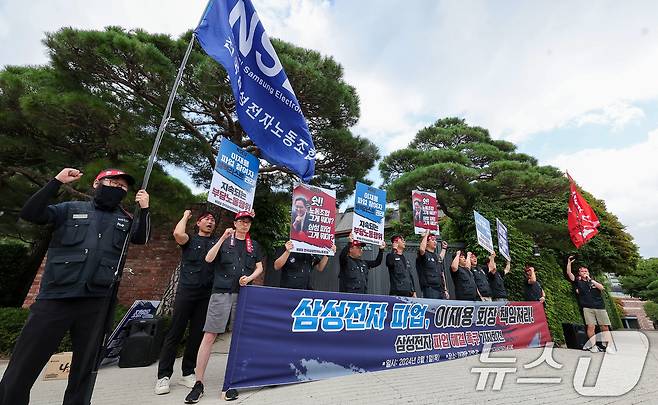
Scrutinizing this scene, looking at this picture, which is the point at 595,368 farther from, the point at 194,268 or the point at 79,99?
the point at 79,99

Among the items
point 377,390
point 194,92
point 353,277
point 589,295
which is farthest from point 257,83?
point 589,295

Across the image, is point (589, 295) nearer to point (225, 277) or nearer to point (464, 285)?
point (464, 285)

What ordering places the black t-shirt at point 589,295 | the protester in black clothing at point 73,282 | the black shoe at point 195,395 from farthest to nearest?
1. the black t-shirt at point 589,295
2. the black shoe at point 195,395
3. the protester in black clothing at point 73,282

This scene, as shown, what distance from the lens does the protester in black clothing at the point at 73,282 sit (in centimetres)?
198

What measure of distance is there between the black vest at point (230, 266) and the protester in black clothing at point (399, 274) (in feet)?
9.04

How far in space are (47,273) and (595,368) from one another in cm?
689

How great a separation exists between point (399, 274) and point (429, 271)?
2.17 ft

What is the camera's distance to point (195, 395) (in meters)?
2.72

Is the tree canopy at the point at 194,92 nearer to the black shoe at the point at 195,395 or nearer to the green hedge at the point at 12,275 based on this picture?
the black shoe at the point at 195,395

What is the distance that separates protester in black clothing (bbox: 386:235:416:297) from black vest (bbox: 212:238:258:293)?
2756mm

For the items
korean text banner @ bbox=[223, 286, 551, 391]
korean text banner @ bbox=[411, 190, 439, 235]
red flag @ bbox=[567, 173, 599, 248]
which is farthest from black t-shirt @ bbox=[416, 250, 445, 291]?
red flag @ bbox=[567, 173, 599, 248]

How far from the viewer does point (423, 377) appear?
146 inches

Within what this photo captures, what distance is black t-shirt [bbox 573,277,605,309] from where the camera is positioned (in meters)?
6.48

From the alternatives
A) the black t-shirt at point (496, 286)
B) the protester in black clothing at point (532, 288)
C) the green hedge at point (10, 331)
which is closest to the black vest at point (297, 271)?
the green hedge at point (10, 331)
